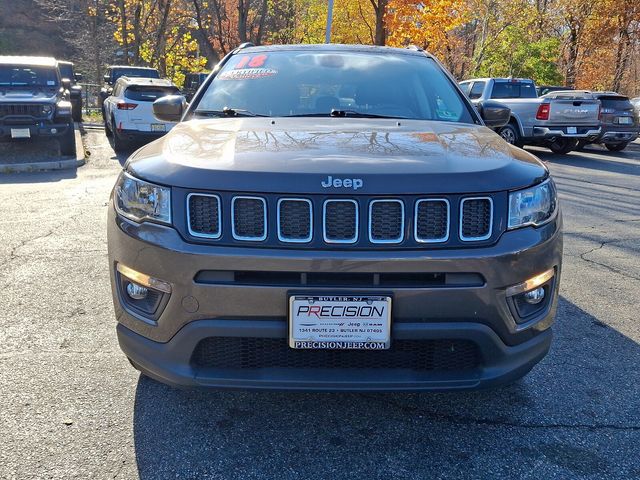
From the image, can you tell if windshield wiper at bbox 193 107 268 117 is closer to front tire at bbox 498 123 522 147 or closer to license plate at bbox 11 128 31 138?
license plate at bbox 11 128 31 138

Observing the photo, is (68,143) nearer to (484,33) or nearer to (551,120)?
(551,120)

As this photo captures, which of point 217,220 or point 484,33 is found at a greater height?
point 484,33

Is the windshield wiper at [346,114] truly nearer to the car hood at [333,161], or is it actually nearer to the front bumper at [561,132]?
the car hood at [333,161]

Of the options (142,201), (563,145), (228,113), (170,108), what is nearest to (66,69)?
(563,145)

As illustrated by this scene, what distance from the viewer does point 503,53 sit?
94.1 ft

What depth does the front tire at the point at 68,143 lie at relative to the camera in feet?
37.2

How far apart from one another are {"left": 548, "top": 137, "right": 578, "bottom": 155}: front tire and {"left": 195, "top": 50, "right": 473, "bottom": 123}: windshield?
12385 mm

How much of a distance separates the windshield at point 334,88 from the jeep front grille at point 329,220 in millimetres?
1341

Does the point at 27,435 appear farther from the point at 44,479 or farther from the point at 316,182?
the point at 316,182

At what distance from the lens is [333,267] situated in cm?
213

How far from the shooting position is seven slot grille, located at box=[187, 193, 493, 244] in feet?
7.11

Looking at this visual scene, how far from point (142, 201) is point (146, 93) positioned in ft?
37.9

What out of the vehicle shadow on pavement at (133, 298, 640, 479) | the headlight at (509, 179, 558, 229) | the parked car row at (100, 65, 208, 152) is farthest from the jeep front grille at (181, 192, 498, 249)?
the parked car row at (100, 65, 208, 152)

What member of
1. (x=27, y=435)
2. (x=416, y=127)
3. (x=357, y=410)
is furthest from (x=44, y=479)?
(x=416, y=127)
